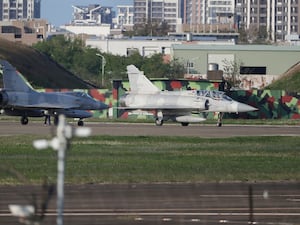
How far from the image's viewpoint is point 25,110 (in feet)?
203

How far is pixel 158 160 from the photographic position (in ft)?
107

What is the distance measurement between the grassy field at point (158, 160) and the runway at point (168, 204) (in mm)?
1188

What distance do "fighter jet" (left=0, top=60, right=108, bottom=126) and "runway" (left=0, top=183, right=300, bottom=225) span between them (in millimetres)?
36441

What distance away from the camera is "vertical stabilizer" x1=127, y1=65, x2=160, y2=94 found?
68.2 meters

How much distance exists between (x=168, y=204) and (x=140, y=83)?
48.4m

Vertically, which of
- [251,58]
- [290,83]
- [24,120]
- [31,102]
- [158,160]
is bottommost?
[24,120]

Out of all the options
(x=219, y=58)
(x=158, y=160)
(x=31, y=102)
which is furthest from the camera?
(x=219, y=58)

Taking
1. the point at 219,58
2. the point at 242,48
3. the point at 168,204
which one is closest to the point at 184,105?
the point at 168,204

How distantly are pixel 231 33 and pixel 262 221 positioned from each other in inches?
6852

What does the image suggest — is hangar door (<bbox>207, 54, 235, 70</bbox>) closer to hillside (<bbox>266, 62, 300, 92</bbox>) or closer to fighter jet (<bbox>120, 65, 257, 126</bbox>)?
hillside (<bbox>266, 62, 300, 92</bbox>)

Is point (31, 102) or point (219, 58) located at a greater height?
point (219, 58)

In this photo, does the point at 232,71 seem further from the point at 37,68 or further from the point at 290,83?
the point at 290,83

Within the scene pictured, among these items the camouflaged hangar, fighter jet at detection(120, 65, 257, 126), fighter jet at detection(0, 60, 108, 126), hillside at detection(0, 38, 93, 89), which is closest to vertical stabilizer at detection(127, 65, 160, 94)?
fighter jet at detection(120, 65, 257, 126)

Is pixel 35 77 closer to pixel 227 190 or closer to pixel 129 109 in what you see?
pixel 129 109
